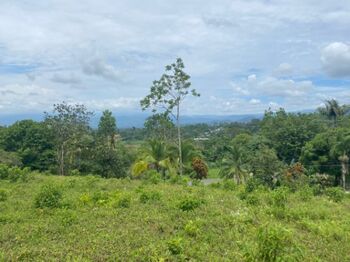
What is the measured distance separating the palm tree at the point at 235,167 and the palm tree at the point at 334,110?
2138cm

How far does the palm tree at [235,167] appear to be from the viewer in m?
35.7

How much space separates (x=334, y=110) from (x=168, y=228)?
158ft

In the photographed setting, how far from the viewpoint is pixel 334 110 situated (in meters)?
51.9

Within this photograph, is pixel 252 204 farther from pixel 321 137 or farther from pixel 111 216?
pixel 321 137

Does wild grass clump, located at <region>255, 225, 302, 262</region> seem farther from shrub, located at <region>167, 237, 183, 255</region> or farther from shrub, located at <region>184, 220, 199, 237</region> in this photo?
shrub, located at <region>184, 220, 199, 237</region>

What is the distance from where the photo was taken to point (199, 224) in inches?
346

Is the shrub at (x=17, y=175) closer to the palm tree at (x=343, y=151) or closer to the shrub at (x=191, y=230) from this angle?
the shrub at (x=191, y=230)

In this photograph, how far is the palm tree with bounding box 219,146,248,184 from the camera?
117 ft

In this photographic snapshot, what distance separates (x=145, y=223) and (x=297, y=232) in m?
3.47

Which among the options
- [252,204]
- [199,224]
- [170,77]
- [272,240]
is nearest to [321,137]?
[170,77]

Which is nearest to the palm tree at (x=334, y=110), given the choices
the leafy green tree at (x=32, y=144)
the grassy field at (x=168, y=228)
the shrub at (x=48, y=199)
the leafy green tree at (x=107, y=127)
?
the leafy green tree at (x=107, y=127)

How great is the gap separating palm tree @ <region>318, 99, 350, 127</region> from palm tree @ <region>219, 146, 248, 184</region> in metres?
21.4

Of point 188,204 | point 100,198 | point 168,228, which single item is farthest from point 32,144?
point 168,228

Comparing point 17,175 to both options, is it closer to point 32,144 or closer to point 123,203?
point 123,203
